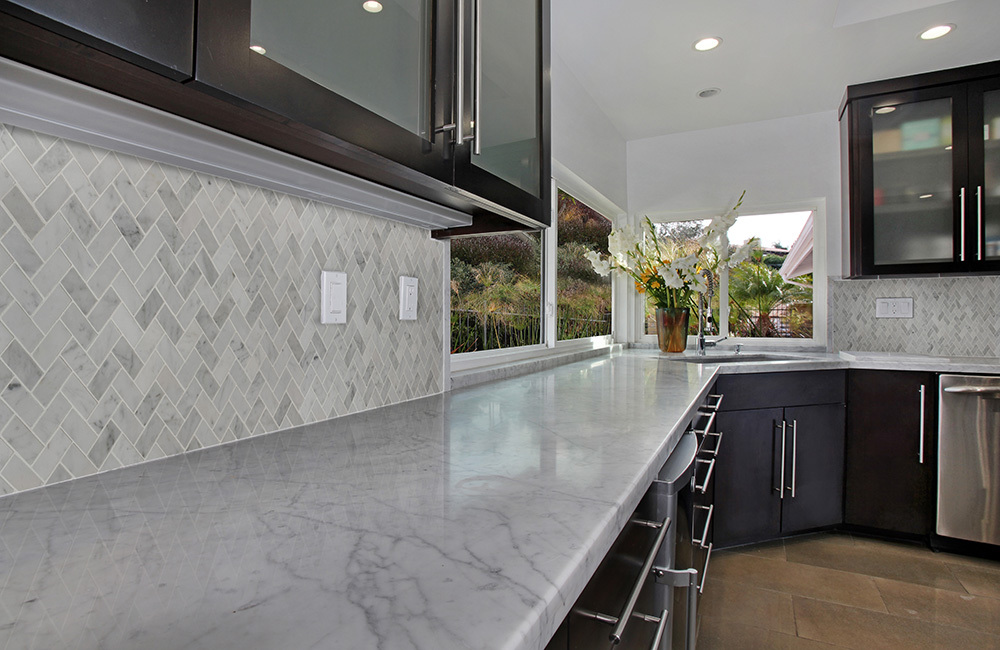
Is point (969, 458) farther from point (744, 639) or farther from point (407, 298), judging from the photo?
point (407, 298)

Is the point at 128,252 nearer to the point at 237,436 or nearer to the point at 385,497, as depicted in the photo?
the point at 237,436

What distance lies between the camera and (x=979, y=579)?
2.15m

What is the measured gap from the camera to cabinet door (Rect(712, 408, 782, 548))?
7.89 ft

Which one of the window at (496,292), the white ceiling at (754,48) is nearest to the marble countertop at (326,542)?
the window at (496,292)

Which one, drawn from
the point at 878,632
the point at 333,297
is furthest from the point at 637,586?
the point at 878,632

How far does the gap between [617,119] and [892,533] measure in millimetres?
2643

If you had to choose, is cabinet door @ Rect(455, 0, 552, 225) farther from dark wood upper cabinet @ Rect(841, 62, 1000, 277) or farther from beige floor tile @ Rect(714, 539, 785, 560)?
dark wood upper cabinet @ Rect(841, 62, 1000, 277)

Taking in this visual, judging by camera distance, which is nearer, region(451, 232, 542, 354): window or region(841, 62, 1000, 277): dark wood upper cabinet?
region(451, 232, 542, 354): window

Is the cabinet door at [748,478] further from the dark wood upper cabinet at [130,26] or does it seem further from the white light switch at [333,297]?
the dark wood upper cabinet at [130,26]

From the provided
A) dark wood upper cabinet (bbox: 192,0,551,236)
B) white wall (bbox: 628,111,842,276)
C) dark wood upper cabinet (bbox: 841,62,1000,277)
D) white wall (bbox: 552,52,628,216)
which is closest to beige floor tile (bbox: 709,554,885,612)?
dark wood upper cabinet (bbox: 841,62,1000,277)

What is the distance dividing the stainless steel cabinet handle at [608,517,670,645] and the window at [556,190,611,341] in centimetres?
189

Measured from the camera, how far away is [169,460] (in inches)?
31.7

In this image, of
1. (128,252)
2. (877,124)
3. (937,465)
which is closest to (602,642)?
(128,252)

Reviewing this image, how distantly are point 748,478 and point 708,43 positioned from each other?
1.99 meters
